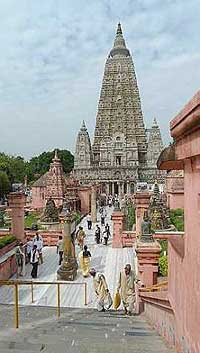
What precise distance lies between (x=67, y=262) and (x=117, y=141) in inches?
2492

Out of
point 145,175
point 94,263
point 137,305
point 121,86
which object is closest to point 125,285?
point 137,305

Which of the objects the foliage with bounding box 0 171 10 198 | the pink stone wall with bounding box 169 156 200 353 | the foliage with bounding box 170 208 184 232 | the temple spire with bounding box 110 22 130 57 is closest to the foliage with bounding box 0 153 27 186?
the foliage with bounding box 0 171 10 198

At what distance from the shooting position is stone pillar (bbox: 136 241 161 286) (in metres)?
9.23

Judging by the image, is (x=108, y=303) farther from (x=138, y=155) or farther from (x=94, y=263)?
(x=138, y=155)

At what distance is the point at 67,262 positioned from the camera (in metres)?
13.8

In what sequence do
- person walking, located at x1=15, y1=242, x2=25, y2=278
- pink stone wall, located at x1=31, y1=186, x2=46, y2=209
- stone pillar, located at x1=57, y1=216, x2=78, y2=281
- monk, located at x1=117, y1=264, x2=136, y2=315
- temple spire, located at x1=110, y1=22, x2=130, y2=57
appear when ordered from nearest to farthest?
monk, located at x1=117, y1=264, x2=136, y2=315 → stone pillar, located at x1=57, y1=216, x2=78, y2=281 → person walking, located at x1=15, y1=242, x2=25, y2=278 → pink stone wall, located at x1=31, y1=186, x2=46, y2=209 → temple spire, located at x1=110, y1=22, x2=130, y2=57

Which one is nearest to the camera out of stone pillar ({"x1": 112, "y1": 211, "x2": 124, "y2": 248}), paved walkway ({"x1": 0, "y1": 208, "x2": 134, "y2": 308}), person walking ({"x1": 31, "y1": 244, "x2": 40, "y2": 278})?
paved walkway ({"x1": 0, "y1": 208, "x2": 134, "y2": 308})

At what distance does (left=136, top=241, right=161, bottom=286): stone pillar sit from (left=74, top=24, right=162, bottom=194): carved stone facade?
209 ft

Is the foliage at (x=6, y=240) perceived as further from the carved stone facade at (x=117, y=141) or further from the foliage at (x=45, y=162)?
the foliage at (x=45, y=162)

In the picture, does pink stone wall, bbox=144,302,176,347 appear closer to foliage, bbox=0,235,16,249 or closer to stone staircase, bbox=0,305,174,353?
stone staircase, bbox=0,305,174,353

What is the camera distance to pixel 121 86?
78.7m

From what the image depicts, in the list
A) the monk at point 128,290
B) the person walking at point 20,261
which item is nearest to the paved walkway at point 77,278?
the person walking at point 20,261

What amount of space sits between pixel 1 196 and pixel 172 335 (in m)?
55.9

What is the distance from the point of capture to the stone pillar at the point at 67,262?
44.6 feet
